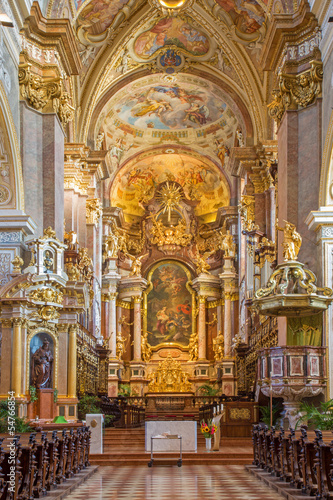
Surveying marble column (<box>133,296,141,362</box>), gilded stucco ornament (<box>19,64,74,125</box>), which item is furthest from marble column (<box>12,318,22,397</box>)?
marble column (<box>133,296,141,362</box>)

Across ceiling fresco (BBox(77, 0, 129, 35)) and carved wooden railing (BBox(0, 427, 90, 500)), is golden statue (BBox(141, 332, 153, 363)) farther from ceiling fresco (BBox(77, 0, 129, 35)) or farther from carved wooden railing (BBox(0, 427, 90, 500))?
carved wooden railing (BBox(0, 427, 90, 500))

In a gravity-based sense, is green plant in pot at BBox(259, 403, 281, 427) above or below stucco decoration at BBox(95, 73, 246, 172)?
below

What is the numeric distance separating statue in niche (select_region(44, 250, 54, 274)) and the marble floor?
13.8 feet

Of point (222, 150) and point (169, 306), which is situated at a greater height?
point (222, 150)

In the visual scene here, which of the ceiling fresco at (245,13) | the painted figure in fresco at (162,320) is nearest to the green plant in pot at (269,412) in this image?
the ceiling fresco at (245,13)

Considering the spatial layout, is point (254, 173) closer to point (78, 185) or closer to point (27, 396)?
point (78, 185)

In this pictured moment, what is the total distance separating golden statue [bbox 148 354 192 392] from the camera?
32.5 meters

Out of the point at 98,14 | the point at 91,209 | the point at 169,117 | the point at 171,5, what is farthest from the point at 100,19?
the point at 169,117

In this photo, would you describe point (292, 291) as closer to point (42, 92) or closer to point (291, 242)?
point (291, 242)

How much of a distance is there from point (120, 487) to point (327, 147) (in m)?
8.85

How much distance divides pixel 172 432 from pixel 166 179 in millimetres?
21319

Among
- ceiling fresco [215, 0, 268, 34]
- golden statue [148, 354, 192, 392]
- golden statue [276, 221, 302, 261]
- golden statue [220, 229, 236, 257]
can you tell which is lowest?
golden statue [148, 354, 192, 392]

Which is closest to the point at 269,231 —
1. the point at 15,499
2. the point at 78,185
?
the point at 78,185

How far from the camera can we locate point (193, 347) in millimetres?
33531
